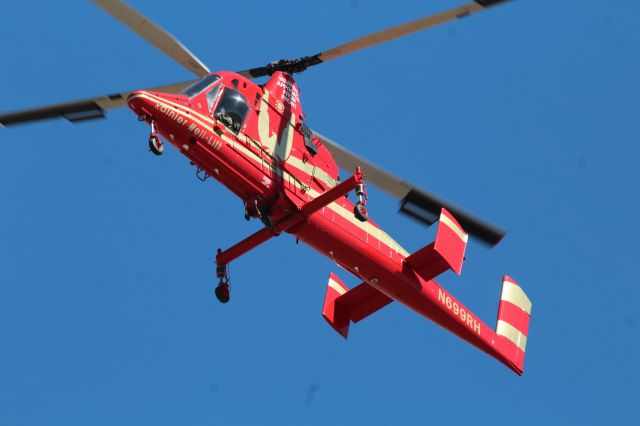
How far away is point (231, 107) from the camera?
20.1 m

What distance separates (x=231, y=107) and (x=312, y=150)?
2.00m

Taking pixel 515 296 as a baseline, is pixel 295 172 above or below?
below

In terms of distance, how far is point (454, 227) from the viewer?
21.8 m

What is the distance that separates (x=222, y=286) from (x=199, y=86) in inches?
154

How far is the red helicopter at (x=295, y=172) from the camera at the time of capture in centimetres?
1952

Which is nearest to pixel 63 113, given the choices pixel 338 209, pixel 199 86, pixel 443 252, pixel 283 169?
pixel 199 86

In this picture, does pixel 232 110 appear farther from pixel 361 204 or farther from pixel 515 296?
pixel 515 296

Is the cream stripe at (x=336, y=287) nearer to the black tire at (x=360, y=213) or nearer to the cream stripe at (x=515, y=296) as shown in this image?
the cream stripe at (x=515, y=296)

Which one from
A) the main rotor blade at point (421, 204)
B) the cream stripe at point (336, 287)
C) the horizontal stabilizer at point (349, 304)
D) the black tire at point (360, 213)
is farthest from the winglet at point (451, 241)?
the cream stripe at point (336, 287)

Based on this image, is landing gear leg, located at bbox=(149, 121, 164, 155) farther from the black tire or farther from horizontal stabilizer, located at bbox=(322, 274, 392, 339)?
horizontal stabilizer, located at bbox=(322, 274, 392, 339)

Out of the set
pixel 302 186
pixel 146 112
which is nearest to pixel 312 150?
pixel 302 186

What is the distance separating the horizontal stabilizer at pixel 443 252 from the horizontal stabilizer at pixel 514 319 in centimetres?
291

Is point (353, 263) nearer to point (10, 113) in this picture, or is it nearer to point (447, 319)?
point (447, 319)

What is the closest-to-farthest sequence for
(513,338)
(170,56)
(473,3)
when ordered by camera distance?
1. (473,3)
2. (170,56)
3. (513,338)
